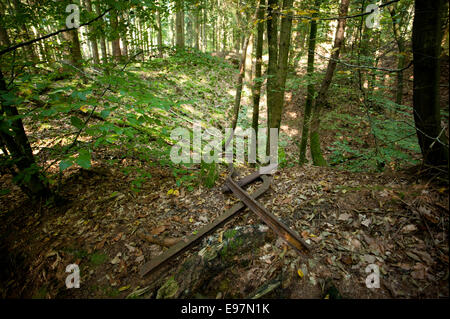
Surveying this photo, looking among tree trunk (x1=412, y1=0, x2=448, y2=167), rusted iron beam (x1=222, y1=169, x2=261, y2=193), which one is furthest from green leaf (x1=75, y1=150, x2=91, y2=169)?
tree trunk (x1=412, y1=0, x2=448, y2=167)

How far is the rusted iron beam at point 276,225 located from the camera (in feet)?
8.92

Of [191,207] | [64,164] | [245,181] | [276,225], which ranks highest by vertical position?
[64,164]

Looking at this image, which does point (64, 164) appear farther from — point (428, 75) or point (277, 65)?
point (277, 65)

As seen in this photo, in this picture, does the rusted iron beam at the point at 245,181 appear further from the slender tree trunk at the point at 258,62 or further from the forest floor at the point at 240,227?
the slender tree trunk at the point at 258,62

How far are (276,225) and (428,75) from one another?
289 centimetres

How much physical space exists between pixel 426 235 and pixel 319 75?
188 inches

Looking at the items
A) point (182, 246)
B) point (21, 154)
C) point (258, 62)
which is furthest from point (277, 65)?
point (21, 154)

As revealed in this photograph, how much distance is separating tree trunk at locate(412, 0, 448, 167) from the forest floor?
1.62 ft

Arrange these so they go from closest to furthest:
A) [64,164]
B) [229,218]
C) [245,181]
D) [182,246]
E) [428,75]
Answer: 1. [64,164]
2. [428,75]
3. [182,246]
4. [229,218]
5. [245,181]

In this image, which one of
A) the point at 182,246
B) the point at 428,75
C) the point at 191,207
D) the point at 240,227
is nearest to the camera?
the point at 428,75

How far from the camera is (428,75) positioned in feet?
8.77

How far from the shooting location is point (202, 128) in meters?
9.35

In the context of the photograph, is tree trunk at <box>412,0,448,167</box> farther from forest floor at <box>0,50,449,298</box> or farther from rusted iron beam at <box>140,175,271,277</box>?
rusted iron beam at <box>140,175,271,277</box>
